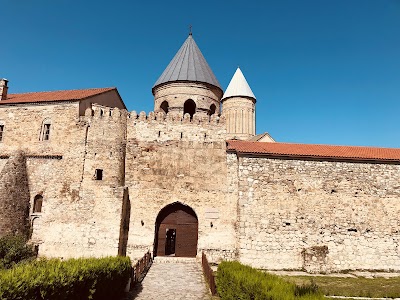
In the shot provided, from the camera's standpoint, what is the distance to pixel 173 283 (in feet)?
38.9

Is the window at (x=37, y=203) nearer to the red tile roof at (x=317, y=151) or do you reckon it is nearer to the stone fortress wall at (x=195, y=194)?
the stone fortress wall at (x=195, y=194)

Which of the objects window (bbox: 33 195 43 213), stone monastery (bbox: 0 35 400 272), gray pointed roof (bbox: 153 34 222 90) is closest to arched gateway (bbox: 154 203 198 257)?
stone monastery (bbox: 0 35 400 272)

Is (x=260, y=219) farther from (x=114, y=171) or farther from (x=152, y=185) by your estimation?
(x=114, y=171)

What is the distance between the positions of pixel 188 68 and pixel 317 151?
383 inches

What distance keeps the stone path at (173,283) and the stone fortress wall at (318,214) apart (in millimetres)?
3277

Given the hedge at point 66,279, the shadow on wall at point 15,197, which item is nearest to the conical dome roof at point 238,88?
the shadow on wall at point 15,197

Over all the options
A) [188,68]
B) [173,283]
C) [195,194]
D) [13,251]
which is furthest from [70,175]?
[188,68]

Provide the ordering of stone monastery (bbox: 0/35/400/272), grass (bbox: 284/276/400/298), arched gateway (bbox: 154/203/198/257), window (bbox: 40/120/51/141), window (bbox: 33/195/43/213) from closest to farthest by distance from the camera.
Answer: grass (bbox: 284/276/400/298)
stone monastery (bbox: 0/35/400/272)
arched gateway (bbox: 154/203/198/257)
window (bbox: 33/195/43/213)
window (bbox: 40/120/51/141)

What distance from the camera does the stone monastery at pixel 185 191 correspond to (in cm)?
1667

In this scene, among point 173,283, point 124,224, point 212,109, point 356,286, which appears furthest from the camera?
point 212,109

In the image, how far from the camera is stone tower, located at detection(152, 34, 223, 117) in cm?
2136

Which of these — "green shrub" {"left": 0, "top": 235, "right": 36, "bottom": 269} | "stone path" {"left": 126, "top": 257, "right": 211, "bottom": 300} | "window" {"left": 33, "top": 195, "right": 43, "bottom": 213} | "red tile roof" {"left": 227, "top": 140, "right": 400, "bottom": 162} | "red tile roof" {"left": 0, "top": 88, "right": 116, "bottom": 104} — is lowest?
"stone path" {"left": 126, "top": 257, "right": 211, "bottom": 300}

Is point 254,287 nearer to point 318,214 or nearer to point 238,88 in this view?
point 318,214

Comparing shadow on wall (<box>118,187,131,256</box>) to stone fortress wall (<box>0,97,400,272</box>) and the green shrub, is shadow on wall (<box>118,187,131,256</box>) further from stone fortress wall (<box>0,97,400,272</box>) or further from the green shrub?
the green shrub
